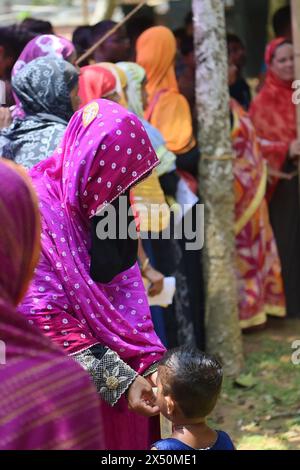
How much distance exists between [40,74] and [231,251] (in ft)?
6.72

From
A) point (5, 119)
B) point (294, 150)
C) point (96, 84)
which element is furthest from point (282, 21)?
point (5, 119)

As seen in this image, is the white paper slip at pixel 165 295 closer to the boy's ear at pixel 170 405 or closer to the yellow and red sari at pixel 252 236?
the boy's ear at pixel 170 405

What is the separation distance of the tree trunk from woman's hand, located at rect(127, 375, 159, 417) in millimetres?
2621

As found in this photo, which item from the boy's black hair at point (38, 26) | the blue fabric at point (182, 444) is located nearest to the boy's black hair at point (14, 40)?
the boy's black hair at point (38, 26)

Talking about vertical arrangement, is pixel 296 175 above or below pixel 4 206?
below

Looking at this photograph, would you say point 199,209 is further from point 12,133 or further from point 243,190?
point 12,133

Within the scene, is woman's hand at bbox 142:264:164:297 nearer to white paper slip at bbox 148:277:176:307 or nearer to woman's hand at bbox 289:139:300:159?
white paper slip at bbox 148:277:176:307

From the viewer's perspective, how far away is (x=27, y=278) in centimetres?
174

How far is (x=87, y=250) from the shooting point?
8.71ft

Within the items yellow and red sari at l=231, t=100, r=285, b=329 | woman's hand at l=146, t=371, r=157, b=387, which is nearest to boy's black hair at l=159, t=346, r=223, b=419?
woman's hand at l=146, t=371, r=157, b=387

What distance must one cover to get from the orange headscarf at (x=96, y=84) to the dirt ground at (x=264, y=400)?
1790 mm

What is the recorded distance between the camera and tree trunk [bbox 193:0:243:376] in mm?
5043

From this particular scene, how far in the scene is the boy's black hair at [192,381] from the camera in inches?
102

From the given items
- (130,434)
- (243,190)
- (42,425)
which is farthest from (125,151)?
(243,190)
